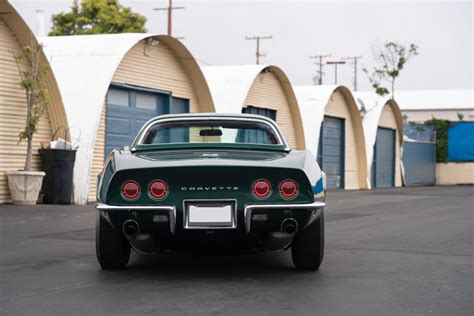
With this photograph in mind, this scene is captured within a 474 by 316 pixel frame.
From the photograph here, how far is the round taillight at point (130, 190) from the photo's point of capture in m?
6.08

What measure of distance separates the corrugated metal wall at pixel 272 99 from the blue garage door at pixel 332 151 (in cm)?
208

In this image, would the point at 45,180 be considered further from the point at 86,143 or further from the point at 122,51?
the point at 122,51

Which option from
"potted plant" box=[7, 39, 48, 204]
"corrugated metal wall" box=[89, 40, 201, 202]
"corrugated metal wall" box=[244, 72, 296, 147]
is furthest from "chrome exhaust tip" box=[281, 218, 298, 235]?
"corrugated metal wall" box=[244, 72, 296, 147]

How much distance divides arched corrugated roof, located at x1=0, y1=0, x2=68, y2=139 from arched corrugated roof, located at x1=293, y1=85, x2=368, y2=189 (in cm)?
1339

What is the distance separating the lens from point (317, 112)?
29.5m

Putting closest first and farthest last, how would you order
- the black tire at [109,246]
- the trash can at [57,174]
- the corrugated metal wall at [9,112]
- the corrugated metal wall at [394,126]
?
the black tire at [109,246] < the corrugated metal wall at [9,112] < the trash can at [57,174] < the corrugated metal wall at [394,126]

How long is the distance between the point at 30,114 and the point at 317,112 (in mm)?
15353

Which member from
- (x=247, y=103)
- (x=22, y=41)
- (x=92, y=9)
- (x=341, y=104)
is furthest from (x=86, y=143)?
(x=92, y=9)

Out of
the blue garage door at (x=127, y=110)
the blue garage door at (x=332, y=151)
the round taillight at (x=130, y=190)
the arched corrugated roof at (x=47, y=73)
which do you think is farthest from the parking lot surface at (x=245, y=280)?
the blue garage door at (x=332, y=151)

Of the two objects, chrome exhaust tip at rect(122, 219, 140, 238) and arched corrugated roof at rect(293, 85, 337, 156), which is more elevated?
arched corrugated roof at rect(293, 85, 337, 156)

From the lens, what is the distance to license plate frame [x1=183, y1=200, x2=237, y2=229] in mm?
5988

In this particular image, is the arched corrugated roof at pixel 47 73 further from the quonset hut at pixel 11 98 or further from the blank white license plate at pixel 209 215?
the blank white license plate at pixel 209 215

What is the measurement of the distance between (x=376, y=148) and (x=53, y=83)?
21.3m

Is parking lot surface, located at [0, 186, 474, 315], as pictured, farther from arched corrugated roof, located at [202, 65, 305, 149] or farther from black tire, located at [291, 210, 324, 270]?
arched corrugated roof, located at [202, 65, 305, 149]
